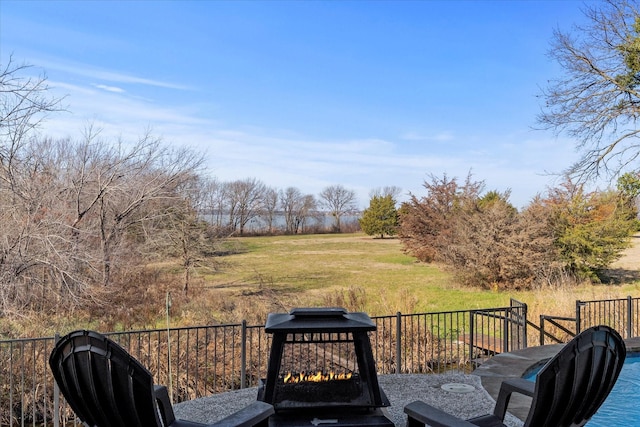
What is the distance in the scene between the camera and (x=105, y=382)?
2.63m

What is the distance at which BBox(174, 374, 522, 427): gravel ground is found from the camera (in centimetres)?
465

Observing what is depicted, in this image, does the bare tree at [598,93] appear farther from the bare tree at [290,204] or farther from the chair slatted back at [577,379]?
the bare tree at [290,204]

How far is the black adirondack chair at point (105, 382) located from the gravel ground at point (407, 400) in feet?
6.39

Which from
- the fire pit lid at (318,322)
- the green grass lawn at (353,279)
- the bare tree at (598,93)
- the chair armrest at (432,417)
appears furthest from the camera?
the bare tree at (598,93)

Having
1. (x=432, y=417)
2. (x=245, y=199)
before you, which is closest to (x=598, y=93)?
(x=432, y=417)

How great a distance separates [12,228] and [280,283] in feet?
33.2

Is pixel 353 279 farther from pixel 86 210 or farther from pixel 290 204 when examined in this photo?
pixel 290 204

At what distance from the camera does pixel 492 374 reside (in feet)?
18.9

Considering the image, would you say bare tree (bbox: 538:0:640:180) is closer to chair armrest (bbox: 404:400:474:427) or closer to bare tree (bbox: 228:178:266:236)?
chair armrest (bbox: 404:400:474:427)

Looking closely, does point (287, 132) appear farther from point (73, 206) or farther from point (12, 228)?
point (12, 228)

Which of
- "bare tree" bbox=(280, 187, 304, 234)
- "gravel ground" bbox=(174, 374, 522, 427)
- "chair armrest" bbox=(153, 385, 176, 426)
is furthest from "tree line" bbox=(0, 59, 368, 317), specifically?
"bare tree" bbox=(280, 187, 304, 234)

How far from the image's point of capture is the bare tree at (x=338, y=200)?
53.5 meters

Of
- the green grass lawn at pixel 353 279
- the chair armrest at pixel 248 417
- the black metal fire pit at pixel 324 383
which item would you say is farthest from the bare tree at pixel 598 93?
the chair armrest at pixel 248 417

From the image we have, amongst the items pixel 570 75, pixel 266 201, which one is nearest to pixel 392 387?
pixel 570 75
